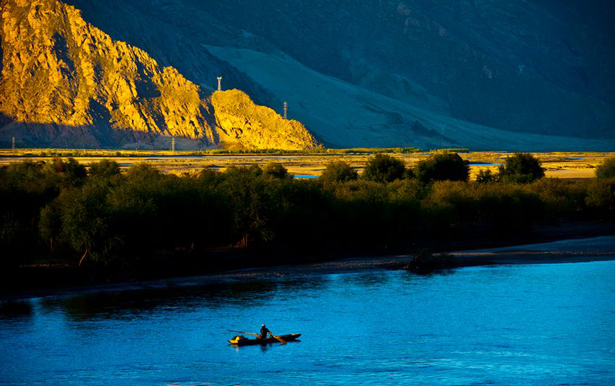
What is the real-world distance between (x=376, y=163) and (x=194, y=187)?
1406 inches

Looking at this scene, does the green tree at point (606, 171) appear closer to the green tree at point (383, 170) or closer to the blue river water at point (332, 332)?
the green tree at point (383, 170)

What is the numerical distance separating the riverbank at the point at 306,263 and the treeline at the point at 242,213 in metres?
1.34

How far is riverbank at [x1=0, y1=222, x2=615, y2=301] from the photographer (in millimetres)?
46312

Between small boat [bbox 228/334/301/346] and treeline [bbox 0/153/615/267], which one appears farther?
treeline [bbox 0/153/615/267]

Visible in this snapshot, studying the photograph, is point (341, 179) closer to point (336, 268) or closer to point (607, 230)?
point (607, 230)

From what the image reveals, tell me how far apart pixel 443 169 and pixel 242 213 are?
139 feet

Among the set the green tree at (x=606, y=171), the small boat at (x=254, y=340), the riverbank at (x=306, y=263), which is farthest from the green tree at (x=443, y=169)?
the small boat at (x=254, y=340)

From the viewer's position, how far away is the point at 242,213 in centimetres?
5784

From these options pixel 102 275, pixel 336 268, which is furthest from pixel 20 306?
pixel 336 268

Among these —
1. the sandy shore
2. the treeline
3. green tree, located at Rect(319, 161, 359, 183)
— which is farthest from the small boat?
green tree, located at Rect(319, 161, 359, 183)

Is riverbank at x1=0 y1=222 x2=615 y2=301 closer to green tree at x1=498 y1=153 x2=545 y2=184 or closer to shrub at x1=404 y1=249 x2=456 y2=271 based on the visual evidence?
shrub at x1=404 y1=249 x2=456 y2=271

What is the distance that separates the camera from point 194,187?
5912 centimetres

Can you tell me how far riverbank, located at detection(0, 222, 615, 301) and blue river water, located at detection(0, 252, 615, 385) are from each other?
1.57 m

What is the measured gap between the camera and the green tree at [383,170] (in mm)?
89875
